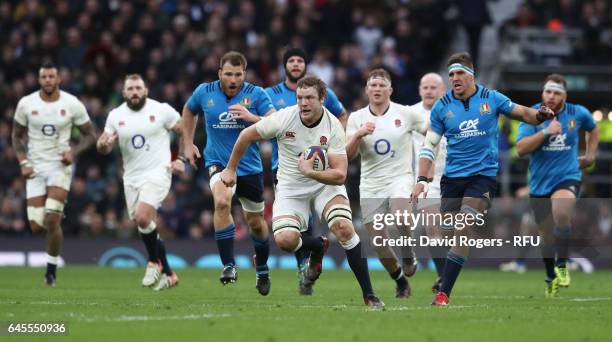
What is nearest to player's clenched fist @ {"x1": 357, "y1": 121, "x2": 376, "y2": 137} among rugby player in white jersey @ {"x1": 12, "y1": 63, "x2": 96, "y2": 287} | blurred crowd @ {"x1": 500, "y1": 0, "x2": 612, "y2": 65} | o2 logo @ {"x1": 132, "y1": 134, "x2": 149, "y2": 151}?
o2 logo @ {"x1": 132, "y1": 134, "x2": 149, "y2": 151}

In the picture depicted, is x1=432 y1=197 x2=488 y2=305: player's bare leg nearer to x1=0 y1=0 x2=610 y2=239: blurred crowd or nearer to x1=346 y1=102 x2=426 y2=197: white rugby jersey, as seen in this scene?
x1=346 y1=102 x2=426 y2=197: white rugby jersey

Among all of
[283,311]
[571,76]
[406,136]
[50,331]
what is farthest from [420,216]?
[571,76]

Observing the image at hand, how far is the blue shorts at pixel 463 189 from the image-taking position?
1361 cm

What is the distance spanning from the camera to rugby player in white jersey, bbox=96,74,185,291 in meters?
17.5

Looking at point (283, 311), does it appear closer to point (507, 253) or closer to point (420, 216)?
point (420, 216)

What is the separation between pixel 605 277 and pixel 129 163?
905cm

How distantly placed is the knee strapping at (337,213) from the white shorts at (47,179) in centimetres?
647

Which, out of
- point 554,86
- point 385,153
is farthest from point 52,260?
point 554,86

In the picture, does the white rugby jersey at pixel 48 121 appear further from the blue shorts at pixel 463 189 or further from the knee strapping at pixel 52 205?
the blue shorts at pixel 463 189

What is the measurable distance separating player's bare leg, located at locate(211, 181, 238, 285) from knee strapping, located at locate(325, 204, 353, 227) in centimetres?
218

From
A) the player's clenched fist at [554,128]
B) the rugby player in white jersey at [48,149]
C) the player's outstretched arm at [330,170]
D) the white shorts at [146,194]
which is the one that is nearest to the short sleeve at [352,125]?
the player's clenched fist at [554,128]

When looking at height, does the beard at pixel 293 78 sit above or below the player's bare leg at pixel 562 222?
above

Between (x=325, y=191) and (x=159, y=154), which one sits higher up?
(x=159, y=154)

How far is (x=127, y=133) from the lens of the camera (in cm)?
1769
